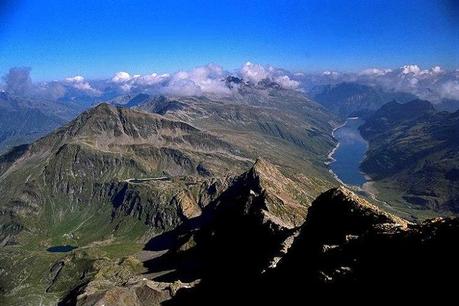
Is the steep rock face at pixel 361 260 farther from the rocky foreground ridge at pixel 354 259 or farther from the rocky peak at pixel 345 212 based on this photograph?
the rocky peak at pixel 345 212

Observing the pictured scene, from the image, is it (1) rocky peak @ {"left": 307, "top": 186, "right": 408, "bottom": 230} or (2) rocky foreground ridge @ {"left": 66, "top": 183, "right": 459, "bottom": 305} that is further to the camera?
(1) rocky peak @ {"left": 307, "top": 186, "right": 408, "bottom": 230}

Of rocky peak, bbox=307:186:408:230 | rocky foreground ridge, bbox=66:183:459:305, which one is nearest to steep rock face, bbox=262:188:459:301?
rocky foreground ridge, bbox=66:183:459:305

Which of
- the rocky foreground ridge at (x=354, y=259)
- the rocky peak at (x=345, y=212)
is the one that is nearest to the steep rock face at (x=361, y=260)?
the rocky foreground ridge at (x=354, y=259)

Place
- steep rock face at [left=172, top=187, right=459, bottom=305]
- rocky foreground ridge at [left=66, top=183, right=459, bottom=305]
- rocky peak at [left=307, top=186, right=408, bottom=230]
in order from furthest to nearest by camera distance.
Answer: rocky peak at [left=307, top=186, right=408, bottom=230], rocky foreground ridge at [left=66, top=183, right=459, bottom=305], steep rock face at [left=172, top=187, right=459, bottom=305]

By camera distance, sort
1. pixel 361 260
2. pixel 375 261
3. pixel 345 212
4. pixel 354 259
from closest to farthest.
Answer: pixel 375 261, pixel 361 260, pixel 354 259, pixel 345 212

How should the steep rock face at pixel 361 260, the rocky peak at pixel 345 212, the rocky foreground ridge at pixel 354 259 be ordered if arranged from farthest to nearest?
1. the rocky peak at pixel 345 212
2. the rocky foreground ridge at pixel 354 259
3. the steep rock face at pixel 361 260

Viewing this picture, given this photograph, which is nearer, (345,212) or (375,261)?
(375,261)

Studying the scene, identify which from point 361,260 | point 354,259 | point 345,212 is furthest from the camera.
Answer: point 345,212

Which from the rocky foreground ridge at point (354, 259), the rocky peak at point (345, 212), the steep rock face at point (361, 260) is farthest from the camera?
the rocky peak at point (345, 212)

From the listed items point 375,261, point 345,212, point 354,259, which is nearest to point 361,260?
point 354,259

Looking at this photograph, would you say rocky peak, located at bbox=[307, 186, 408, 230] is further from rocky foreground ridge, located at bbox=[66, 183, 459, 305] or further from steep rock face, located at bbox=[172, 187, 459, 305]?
steep rock face, located at bbox=[172, 187, 459, 305]

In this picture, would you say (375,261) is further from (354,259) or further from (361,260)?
(354,259)
